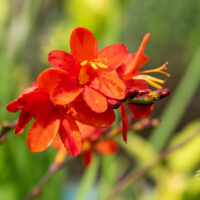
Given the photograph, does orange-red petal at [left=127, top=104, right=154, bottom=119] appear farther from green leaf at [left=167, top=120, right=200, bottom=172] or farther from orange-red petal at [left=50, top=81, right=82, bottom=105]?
green leaf at [left=167, top=120, right=200, bottom=172]

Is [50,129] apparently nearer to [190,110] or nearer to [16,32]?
[16,32]

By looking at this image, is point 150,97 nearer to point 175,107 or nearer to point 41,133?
point 41,133

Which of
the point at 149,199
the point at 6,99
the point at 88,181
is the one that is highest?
the point at 6,99

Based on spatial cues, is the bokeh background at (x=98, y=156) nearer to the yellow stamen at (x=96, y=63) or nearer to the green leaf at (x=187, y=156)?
the green leaf at (x=187, y=156)

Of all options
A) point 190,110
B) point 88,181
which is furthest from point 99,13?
point 190,110

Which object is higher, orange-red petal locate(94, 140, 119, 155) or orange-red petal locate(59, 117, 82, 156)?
orange-red petal locate(59, 117, 82, 156)

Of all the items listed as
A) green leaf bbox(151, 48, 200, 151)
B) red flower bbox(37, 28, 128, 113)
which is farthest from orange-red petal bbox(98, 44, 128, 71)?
green leaf bbox(151, 48, 200, 151)

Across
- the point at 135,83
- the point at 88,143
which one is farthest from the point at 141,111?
the point at 88,143
